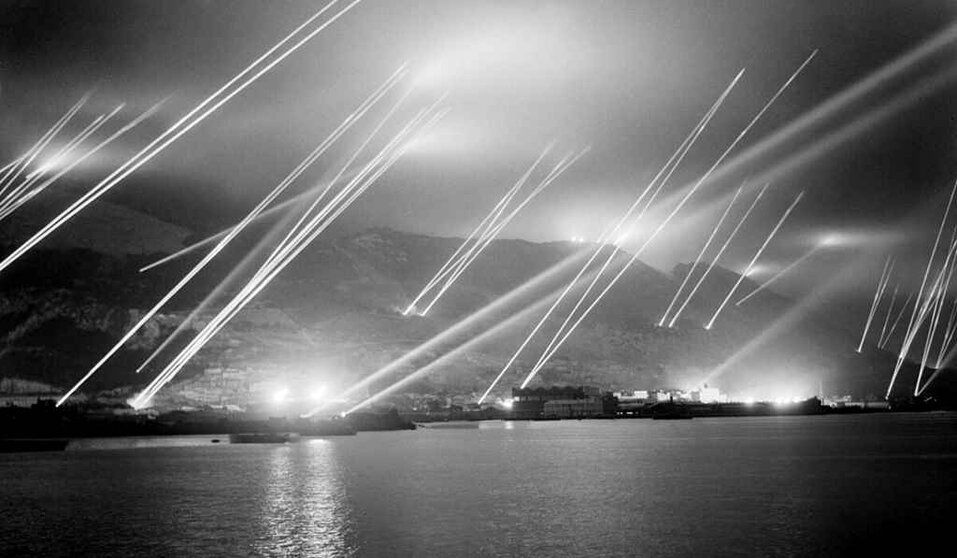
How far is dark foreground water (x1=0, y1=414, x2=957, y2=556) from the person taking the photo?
24250 mm

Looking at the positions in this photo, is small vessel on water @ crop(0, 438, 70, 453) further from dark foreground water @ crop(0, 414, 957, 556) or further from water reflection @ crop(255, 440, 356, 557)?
water reflection @ crop(255, 440, 356, 557)

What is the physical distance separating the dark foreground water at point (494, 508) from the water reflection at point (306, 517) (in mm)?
98

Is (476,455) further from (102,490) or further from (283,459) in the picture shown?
(102,490)

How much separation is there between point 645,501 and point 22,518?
25.6 m

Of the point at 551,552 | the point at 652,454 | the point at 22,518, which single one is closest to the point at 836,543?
the point at 551,552

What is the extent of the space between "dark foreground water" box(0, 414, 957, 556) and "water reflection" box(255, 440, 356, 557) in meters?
0.10

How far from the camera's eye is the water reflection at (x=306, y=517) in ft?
78.2

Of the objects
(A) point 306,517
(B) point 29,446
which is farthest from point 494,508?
(B) point 29,446

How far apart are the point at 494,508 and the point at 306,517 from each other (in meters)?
7.45

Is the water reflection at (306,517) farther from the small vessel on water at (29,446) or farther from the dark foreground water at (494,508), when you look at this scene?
the small vessel on water at (29,446)

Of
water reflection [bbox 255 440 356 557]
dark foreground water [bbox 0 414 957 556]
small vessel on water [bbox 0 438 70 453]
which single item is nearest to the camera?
water reflection [bbox 255 440 356 557]

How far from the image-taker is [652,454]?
2677 inches

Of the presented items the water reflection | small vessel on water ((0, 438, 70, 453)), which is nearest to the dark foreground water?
the water reflection

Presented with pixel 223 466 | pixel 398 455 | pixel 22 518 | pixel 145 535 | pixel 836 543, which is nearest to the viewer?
pixel 836 543
